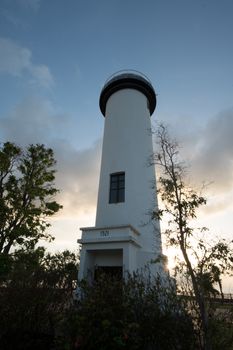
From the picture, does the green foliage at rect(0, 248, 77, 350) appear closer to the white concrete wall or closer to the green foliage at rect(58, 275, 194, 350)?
the green foliage at rect(58, 275, 194, 350)

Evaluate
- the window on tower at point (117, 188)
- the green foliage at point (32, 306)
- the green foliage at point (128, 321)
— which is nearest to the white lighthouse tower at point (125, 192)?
the window on tower at point (117, 188)

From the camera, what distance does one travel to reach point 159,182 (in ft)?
22.1

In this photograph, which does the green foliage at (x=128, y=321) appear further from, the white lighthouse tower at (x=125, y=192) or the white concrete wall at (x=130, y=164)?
the white concrete wall at (x=130, y=164)

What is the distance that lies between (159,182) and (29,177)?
31.1 feet

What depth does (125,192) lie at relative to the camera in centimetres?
1053

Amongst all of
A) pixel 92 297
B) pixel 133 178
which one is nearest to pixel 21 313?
pixel 92 297

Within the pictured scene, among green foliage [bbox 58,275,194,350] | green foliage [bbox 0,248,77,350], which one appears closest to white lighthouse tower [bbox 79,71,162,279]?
green foliage [bbox 0,248,77,350]

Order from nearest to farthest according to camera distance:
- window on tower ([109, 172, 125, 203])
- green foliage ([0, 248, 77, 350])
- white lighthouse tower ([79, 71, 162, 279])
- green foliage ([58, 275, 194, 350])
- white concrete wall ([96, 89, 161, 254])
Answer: green foliage ([58, 275, 194, 350])
green foliage ([0, 248, 77, 350])
white lighthouse tower ([79, 71, 162, 279])
white concrete wall ([96, 89, 161, 254])
window on tower ([109, 172, 125, 203])

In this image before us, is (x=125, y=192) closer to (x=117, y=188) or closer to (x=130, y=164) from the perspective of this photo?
(x=117, y=188)

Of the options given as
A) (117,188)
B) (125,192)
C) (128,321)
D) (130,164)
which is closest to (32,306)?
(128,321)

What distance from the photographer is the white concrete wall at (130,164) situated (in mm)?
10039

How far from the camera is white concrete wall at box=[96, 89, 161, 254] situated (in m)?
10.0

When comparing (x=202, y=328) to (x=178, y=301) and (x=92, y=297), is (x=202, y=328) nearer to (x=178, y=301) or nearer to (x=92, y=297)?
(x=178, y=301)

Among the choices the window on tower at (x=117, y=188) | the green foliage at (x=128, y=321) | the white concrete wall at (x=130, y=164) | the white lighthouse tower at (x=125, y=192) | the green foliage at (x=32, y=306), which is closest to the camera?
the green foliage at (x=128, y=321)
